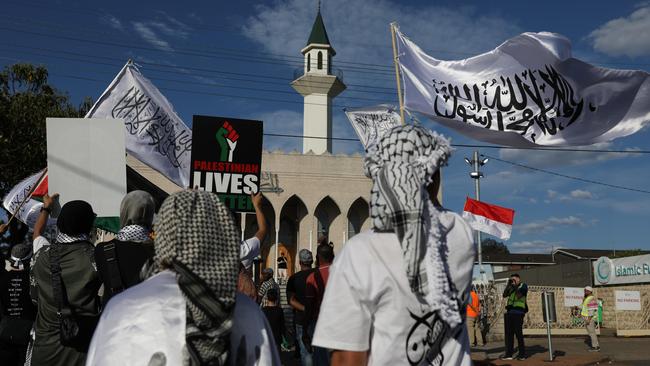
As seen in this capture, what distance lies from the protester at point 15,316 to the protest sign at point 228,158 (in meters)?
1.96

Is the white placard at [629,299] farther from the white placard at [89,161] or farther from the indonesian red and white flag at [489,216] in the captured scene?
the white placard at [89,161]

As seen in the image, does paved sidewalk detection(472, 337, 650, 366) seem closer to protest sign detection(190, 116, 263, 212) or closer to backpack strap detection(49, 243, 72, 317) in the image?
protest sign detection(190, 116, 263, 212)

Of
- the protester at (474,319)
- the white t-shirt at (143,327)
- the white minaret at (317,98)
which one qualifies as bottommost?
the protester at (474,319)

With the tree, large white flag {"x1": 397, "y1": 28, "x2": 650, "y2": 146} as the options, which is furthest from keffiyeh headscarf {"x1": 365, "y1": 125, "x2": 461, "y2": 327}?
the tree

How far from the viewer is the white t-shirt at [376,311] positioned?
2.36 meters

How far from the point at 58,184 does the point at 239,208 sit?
1762 millimetres

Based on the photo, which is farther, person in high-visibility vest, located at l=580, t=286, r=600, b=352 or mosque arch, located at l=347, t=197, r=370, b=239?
mosque arch, located at l=347, t=197, r=370, b=239

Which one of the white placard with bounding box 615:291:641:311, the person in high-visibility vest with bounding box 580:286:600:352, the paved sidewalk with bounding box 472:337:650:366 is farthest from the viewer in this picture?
the white placard with bounding box 615:291:641:311

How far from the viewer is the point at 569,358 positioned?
14.6 m

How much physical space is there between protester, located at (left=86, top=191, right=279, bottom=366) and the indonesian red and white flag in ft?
52.6

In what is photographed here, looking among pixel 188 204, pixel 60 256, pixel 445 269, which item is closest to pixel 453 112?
pixel 60 256

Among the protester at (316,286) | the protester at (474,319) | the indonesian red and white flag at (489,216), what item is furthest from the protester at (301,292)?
the indonesian red and white flag at (489,216)

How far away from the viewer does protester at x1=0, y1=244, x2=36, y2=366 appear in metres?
5.34

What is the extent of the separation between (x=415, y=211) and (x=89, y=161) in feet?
16.3
